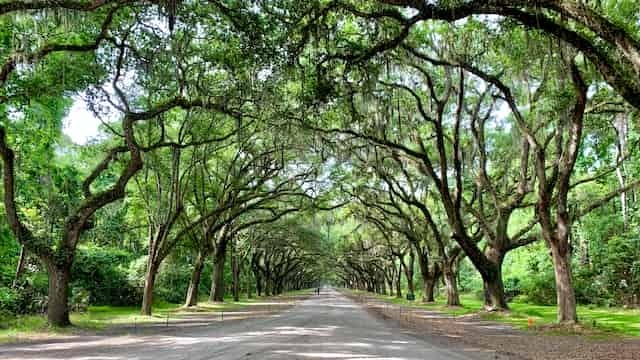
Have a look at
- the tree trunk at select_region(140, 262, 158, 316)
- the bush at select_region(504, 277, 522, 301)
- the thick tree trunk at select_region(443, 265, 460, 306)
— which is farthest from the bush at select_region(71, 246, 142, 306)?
the bush at select_region(504, 277, 522, 301)

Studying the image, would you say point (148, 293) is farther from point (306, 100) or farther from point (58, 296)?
point (306, 100)

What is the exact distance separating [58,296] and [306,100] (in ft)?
30.7

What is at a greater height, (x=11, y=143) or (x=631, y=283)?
(x=11, y=143)

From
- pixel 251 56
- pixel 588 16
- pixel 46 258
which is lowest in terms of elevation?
pixel 46 258

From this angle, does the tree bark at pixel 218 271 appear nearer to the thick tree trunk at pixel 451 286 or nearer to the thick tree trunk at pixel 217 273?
the thick tree trunk at pixel 217 273

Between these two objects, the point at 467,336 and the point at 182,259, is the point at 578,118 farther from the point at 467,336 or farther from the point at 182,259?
the point at 182,259

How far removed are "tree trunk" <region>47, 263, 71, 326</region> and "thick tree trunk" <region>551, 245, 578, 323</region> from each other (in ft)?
48.5

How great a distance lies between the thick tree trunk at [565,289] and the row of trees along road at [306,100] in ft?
0.14

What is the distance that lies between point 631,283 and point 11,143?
2937 centimetres

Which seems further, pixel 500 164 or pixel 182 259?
pixel 182 259

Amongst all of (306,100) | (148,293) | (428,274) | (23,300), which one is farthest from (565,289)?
(428,274)

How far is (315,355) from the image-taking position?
415 inches

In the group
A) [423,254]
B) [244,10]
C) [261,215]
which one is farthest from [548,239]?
[261,215]

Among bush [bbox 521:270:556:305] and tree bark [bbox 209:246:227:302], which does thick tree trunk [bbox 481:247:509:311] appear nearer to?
bush [bbox 521:270:556:305]
